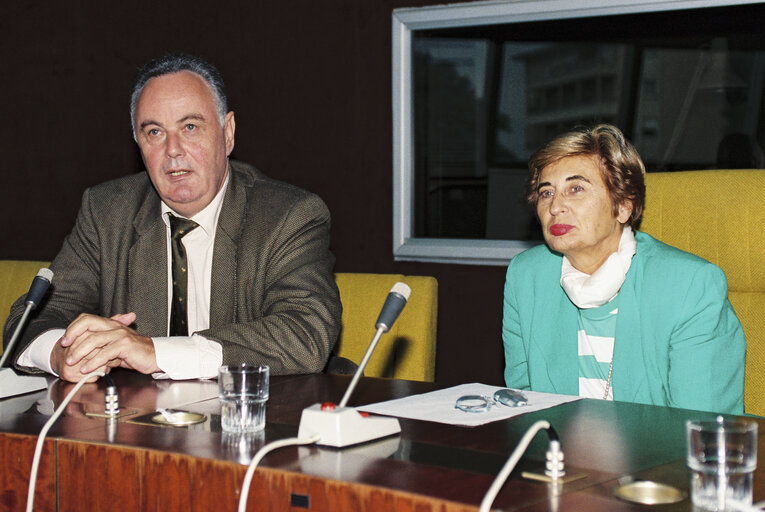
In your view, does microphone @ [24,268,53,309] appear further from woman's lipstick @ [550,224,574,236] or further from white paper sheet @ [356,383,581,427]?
woman's lipstick @ [550,224,574,236]

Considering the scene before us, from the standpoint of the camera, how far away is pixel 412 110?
341cm

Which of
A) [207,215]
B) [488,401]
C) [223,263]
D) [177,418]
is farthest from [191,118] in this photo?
[488,401]

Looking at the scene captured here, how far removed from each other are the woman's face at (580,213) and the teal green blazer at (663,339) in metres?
0.08

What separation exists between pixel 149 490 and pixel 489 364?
2140 mm

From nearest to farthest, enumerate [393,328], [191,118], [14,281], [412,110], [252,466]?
[252,466] → [191,118] → [393,328] → [14,281] → [412,110]

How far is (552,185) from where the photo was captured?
7.47 feet

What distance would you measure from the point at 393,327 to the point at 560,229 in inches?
23.1

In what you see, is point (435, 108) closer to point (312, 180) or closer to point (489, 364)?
point (312, 180)

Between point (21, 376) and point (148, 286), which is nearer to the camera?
point (21, 376)

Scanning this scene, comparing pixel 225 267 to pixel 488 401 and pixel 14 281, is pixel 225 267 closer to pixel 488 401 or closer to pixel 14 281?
pixel 488 401

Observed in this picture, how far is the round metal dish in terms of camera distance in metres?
1.51

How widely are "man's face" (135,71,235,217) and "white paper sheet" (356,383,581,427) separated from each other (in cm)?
99

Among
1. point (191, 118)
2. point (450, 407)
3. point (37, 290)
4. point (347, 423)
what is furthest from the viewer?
point (191, 118)

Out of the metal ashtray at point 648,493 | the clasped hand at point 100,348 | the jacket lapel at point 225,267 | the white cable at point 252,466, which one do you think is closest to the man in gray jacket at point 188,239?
the jacket lapel at point 225,267
